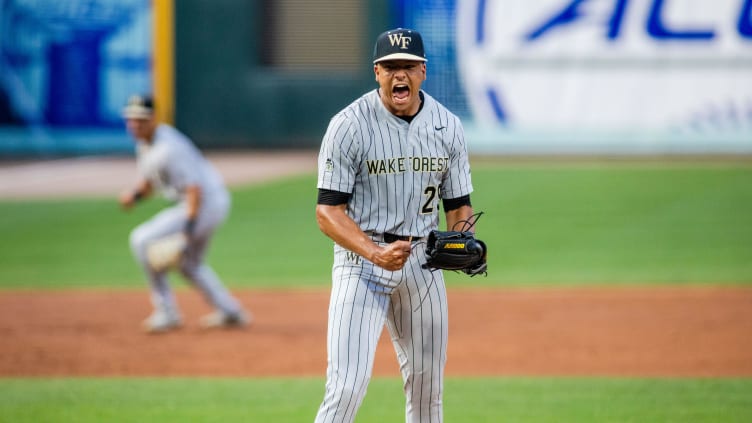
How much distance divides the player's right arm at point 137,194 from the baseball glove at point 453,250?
5.58m

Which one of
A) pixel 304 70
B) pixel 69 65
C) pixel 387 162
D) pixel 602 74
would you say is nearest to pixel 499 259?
pixel 387 162

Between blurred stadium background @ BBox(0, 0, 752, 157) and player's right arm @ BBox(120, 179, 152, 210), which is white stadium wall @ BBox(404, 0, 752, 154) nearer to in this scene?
blurred stadium background @ BBox(0, 0, 752, 157)

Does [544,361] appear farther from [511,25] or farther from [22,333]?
[511,25]

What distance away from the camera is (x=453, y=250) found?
5023 mm

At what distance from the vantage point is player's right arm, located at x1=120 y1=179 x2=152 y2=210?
10148 millimetres

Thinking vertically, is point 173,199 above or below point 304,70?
below

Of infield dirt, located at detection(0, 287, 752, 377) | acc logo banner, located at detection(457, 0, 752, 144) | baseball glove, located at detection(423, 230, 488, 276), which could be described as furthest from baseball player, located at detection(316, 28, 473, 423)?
acc logo banner, located at detection(457, 0, 752, 144)

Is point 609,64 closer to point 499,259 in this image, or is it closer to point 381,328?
point 499,259

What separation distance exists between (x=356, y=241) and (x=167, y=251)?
5.52 meters

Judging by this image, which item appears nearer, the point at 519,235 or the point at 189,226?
the point at 189,226

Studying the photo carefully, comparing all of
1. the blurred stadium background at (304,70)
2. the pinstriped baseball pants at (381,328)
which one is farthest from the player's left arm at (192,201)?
the blurred stadium background at (304,70)

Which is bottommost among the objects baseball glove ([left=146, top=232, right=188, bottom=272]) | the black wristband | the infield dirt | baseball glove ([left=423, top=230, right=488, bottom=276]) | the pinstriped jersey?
the infield dirt

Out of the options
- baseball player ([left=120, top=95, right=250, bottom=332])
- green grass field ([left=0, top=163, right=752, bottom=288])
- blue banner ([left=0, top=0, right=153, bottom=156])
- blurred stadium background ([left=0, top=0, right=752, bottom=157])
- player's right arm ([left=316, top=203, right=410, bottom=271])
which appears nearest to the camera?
player's right arm ([left=316, top=203, right=410, bottom=271])

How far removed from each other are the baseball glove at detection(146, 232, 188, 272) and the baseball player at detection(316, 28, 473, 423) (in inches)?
202
